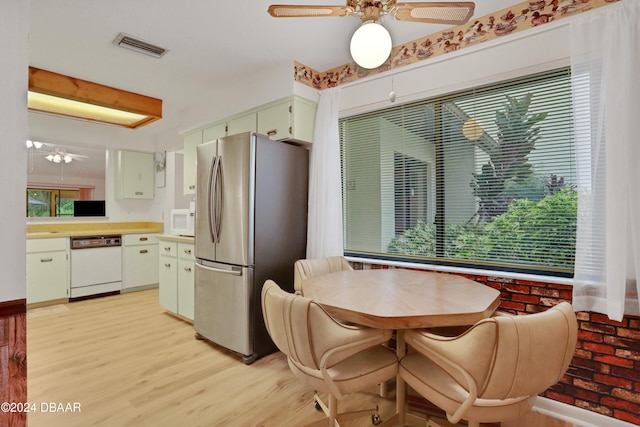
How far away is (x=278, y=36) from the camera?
241cm

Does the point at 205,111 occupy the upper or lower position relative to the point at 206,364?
upper

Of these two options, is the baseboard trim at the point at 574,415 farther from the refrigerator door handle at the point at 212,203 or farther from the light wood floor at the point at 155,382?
the refrigerator door handle at the point at 212,203

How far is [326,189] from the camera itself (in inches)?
112

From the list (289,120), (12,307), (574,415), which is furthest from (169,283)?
(574,415)

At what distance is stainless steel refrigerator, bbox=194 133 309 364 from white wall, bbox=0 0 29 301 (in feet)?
4.75

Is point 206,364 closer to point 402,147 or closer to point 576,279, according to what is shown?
point 402,147

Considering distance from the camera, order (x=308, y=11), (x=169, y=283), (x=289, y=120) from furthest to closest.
→ (x=169, y=283), (x=289, y=120), (x=308, y=11)

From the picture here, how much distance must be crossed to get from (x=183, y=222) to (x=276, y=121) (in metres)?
1.84

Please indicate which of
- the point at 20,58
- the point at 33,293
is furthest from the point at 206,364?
the point at 33,293

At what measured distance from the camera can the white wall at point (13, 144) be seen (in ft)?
3.67

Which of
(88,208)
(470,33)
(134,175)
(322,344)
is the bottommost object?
(322,344)

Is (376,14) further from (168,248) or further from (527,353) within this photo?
(168,248)

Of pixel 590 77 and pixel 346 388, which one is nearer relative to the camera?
pixel 346 388

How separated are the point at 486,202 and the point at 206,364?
2.43 m
